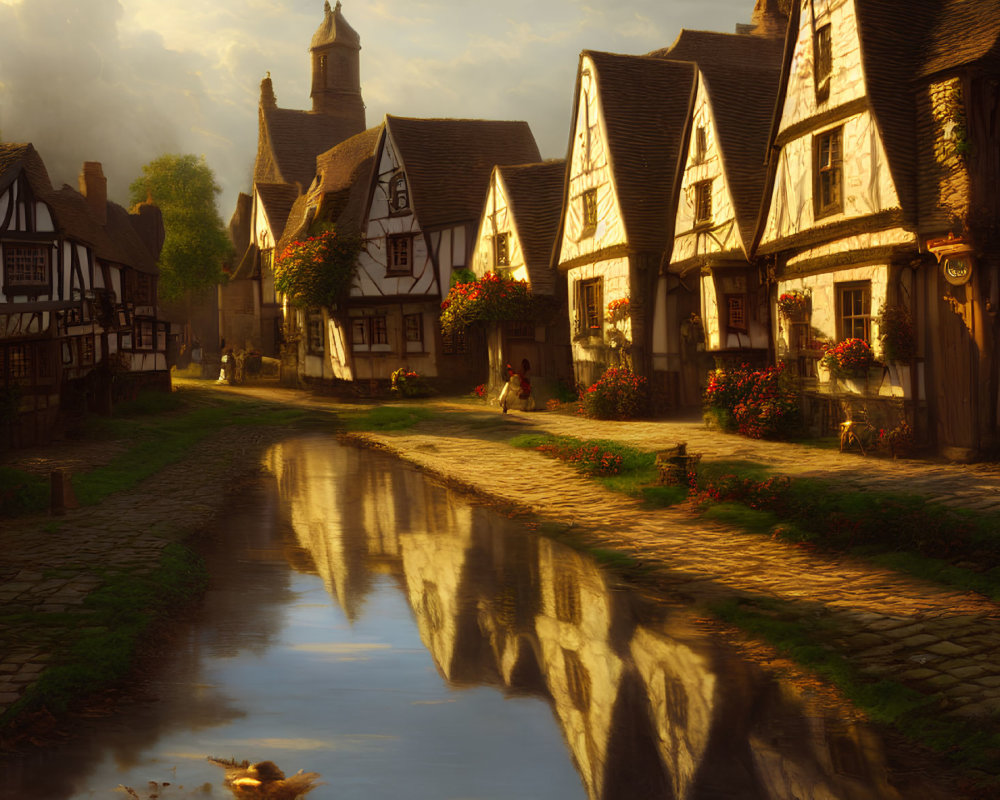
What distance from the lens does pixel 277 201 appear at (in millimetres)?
48375

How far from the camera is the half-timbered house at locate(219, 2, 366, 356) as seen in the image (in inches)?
1918

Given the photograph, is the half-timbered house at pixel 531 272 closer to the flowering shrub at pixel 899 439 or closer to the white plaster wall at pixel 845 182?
the white plaster wall at pixel 845 182

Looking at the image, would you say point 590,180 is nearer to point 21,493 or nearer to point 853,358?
point 853,358

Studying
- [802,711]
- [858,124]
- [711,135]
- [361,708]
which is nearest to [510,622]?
[361,708]

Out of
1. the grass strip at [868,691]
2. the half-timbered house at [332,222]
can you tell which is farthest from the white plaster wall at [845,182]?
the half-timbered house at [332,222]

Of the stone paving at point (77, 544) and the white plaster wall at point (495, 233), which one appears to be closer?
A: the stone paving at point (77, 544)

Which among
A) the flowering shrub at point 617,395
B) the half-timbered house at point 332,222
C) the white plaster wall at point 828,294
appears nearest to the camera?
the white plaster wall at point 828,294

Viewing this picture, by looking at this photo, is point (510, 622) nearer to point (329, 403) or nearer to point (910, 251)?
point (910, 251)

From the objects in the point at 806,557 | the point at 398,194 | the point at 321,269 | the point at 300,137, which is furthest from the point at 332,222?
the point at 806,557

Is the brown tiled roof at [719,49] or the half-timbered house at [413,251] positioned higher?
the brown tiled roof at [719,49]

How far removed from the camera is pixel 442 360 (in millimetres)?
35219

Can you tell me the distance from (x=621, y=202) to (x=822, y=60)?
24.8ft

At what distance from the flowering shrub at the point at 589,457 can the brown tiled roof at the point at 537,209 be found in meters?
11.7

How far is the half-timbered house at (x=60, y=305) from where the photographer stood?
23.5 metres
